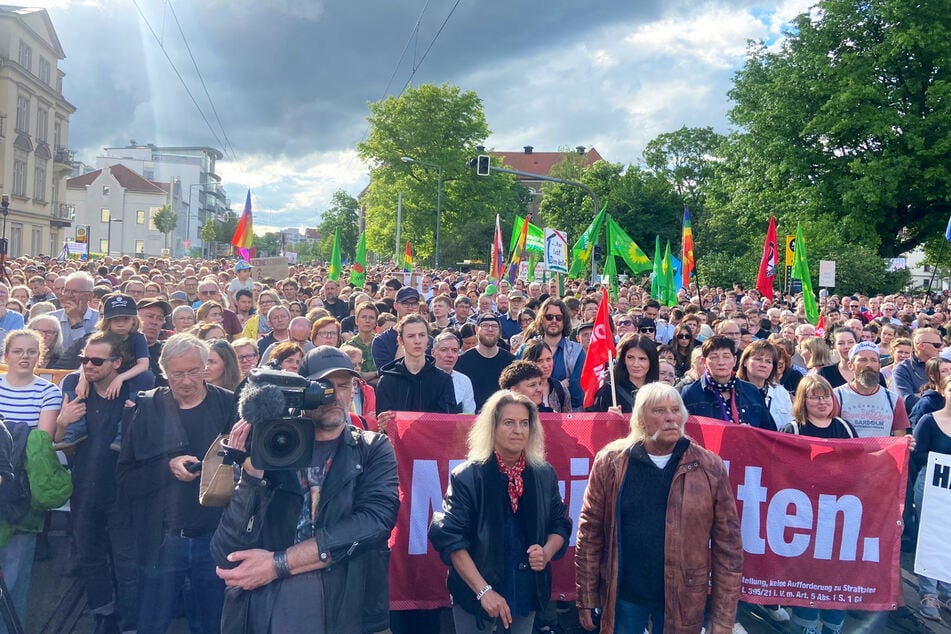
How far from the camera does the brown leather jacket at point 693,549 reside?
371cm

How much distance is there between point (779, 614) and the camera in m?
5.58

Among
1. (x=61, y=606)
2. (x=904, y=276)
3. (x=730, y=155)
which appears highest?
(x=730, y=155)

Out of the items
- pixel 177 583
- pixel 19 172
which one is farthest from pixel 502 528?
pixel 19 172

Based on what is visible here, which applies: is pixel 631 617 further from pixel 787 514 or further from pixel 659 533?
→ pixel 787 514

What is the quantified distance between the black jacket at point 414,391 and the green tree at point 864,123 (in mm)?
27425

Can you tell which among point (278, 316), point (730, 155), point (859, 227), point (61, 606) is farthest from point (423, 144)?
point (61, 606)

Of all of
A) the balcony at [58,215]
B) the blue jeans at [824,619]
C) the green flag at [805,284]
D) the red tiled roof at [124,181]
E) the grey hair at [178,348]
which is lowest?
the blue jeans at [824,619]

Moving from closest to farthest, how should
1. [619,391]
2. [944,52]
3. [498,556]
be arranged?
1. [498,556]
2. [619,391]
3. [944,52]

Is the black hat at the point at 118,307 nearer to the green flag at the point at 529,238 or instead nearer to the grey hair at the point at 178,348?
the grey hair at the point at 178,348

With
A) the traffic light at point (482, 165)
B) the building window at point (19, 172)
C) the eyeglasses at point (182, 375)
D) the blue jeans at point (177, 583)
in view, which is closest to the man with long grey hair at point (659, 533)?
the blue jeans at point (177, 583)

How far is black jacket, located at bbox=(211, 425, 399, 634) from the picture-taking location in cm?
295

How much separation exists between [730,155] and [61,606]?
3689 centimetres

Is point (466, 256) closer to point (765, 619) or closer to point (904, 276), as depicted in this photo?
point (904, 276)

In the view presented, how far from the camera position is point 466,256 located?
173ft
